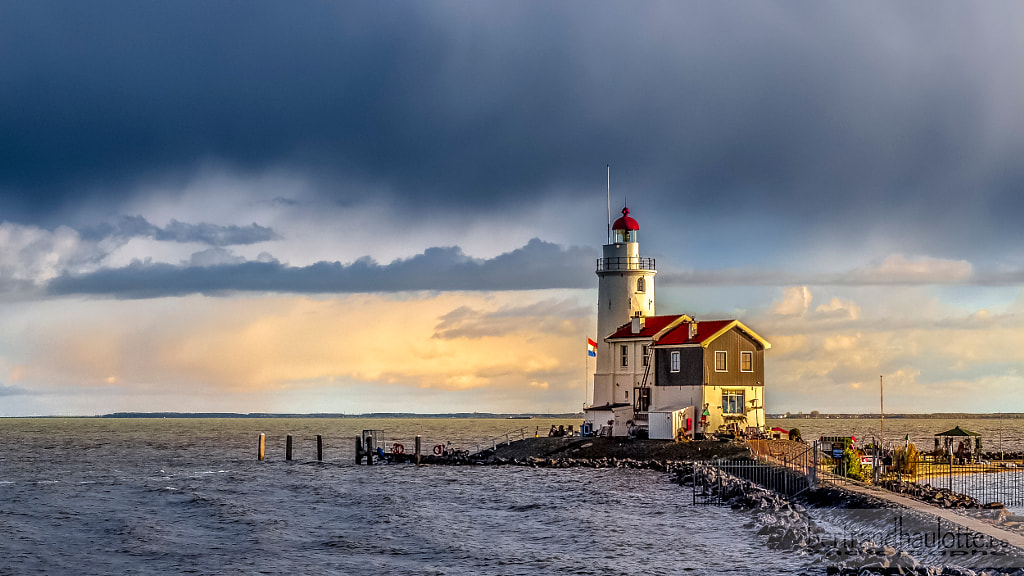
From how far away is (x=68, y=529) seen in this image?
39.4 m

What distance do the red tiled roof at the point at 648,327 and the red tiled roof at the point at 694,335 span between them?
73 cm

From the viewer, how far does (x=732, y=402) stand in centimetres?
6500

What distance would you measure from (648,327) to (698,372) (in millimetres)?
5334

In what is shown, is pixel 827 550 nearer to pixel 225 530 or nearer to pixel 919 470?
pixel 225 530

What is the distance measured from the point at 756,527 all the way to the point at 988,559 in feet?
38.8

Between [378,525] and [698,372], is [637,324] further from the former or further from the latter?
[378,525]

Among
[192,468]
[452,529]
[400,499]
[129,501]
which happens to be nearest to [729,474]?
[400,499]

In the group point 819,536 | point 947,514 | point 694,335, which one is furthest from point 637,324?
point 819,536

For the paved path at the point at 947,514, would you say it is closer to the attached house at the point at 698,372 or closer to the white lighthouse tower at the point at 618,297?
the attached house at the point at 698,372

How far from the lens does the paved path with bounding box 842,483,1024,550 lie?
27.0m

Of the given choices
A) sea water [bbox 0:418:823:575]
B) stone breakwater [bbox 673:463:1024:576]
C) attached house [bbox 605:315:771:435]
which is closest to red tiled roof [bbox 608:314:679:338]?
attached house [bbox 605:315:771:435]

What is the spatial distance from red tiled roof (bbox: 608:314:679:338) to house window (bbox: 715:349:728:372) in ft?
13.7

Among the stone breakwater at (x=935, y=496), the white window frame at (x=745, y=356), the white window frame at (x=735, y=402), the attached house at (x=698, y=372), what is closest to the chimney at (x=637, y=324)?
the attached house at (x=698, y=372)

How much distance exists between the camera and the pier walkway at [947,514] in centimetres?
2705
